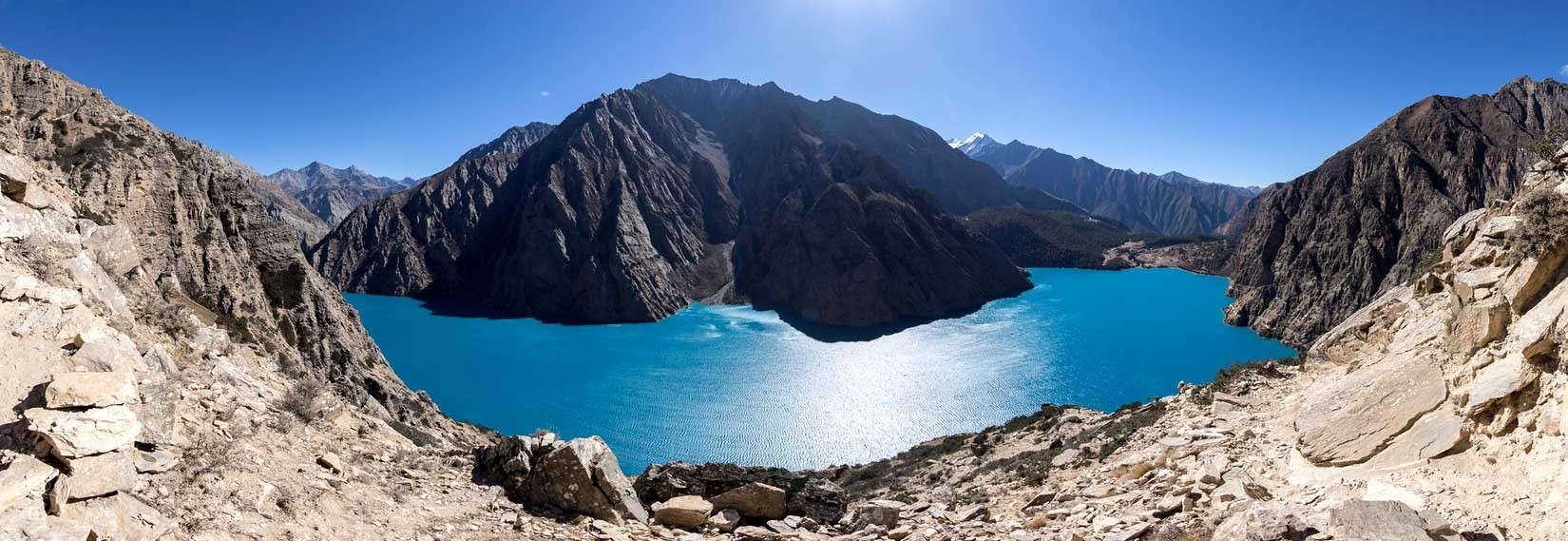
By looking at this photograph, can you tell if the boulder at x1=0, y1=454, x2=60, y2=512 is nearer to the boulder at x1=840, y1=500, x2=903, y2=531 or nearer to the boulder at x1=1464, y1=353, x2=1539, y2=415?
the boulder at x1=840, y1=500, x2=903, y2=531

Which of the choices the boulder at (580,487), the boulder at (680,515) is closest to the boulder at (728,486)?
the boulder at (680,515)

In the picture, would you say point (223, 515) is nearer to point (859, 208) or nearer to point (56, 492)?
point (56, 492)

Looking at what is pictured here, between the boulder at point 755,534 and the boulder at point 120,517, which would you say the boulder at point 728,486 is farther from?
the boulder at point 120,517

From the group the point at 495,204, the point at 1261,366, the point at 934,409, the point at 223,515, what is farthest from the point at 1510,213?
the point at 495,204

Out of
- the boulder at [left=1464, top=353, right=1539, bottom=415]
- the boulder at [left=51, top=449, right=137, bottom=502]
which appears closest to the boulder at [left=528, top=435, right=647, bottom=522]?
the boulder at [left=51, top=449, right=137, bottom=502]

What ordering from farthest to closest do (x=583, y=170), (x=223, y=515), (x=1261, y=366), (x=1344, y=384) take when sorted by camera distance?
(x=583, y=170), (x=1261, y=366), (x=1344, y=384), (x=223, y=515)

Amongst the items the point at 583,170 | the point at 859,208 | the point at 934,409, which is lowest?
the point at 934,409
